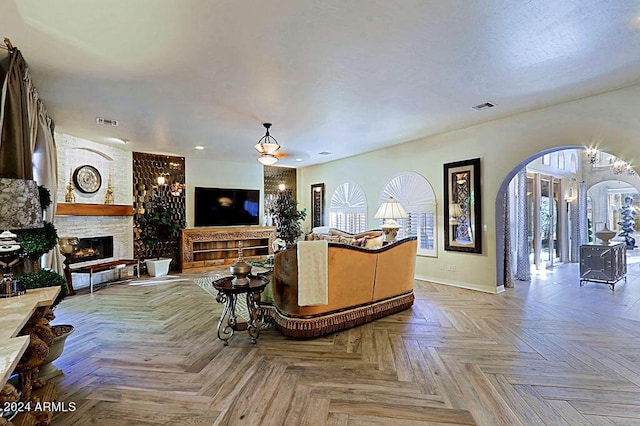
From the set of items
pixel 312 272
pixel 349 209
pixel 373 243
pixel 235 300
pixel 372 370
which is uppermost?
pixel 349 209

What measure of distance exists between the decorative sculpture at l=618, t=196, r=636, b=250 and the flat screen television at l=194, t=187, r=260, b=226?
11.1 metres

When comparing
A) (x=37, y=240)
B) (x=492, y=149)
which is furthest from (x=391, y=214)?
(x=37, y=240)

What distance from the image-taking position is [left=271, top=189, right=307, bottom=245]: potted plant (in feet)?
30.4

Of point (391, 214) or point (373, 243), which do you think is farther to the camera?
point (391, 214)

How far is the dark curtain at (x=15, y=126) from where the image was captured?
2.52 m

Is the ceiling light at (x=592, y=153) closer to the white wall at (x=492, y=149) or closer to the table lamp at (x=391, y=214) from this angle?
the white wall at (x=492, y=149)

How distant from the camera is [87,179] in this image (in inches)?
249

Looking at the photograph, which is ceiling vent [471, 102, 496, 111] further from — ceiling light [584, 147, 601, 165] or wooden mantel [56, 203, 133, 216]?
wooden mantel [56, 203, 133, 216]

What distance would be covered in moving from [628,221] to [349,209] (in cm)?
894

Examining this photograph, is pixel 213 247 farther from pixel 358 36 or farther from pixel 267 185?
pixel 358 36

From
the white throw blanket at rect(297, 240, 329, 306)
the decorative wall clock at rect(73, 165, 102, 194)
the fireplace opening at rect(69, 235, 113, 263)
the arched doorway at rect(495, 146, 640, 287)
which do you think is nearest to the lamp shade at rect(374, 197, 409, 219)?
the arched doorway at rect(495, 146, 640, 287)

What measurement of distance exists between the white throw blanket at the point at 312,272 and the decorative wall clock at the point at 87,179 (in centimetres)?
529

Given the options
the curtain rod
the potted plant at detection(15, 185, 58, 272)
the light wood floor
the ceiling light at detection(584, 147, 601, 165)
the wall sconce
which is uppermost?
the curtain rod

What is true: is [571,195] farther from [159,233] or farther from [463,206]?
[159,233]
